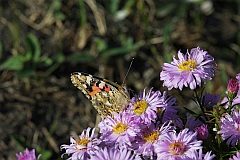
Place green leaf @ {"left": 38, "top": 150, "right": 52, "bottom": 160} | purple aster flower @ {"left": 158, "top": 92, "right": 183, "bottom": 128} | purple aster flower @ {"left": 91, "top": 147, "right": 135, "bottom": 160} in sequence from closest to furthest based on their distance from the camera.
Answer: purple aster flower @ {"left": 91, "top": 147, "right": 135, "bottom": 160} < purple aster flower @ {"left": 158, "top": 92, "right": 183, "bottom": 128} < green leaf @ {"left": 38, "top": 150, "right": 52, "bottom": 160}

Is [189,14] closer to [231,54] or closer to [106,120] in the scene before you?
[231,54]

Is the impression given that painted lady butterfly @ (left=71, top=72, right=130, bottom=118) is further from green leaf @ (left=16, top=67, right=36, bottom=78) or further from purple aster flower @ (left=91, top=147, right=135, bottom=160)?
green leaf @ (left=16, top=67, right=36, bottom=78)

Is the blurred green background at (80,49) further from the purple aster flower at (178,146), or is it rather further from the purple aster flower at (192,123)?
the purple aster flower at (178,146)

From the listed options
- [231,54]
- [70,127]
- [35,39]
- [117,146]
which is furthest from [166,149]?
[231,54]

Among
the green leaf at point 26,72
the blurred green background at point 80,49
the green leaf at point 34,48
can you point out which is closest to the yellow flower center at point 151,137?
the blurred green background at point 80,49

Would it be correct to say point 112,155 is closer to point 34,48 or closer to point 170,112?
point 170,112

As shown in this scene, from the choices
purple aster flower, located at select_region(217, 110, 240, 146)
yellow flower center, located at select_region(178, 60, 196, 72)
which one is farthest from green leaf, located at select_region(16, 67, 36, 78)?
purple aster flower, located at select_region(217, 110, 240, 146)
